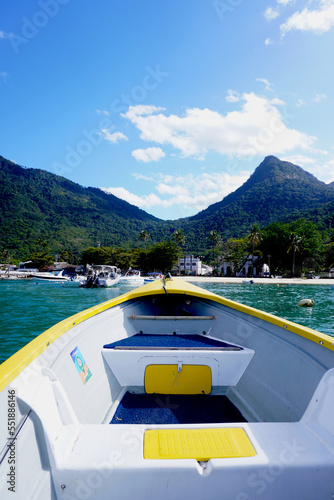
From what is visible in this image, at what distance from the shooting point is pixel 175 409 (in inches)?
131

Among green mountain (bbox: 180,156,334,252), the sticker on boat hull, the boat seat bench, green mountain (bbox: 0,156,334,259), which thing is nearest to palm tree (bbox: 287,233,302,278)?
green mountain (bbox: 0,156,334,259)

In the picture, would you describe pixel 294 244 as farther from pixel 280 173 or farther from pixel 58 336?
pixel 280 173

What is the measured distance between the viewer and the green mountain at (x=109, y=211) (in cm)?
11306

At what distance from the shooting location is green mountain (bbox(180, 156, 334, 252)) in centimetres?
12481

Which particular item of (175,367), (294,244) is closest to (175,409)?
(175,367)

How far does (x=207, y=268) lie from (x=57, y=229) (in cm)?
6986

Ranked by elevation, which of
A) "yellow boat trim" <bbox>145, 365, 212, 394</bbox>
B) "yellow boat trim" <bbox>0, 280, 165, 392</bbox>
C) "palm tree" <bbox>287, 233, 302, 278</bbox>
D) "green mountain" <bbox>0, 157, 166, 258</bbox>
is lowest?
"yellow boat trim" <bbox>145, 365, 212, 394</bbox>

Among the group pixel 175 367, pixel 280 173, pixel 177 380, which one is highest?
pixel 280 173

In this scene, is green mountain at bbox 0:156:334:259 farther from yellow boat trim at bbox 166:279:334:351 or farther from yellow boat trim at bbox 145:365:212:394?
yellow boat trim at bbox 145:365:212:394

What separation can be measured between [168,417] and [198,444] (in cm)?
143

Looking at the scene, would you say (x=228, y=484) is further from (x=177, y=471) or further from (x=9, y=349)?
(x=9, y=349)

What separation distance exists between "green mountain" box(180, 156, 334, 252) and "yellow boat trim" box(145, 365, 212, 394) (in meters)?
119

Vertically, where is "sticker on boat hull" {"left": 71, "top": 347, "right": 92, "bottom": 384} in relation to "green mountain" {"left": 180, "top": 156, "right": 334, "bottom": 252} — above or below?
below

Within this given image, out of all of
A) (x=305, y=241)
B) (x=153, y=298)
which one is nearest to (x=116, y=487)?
(x=153, y=298)
